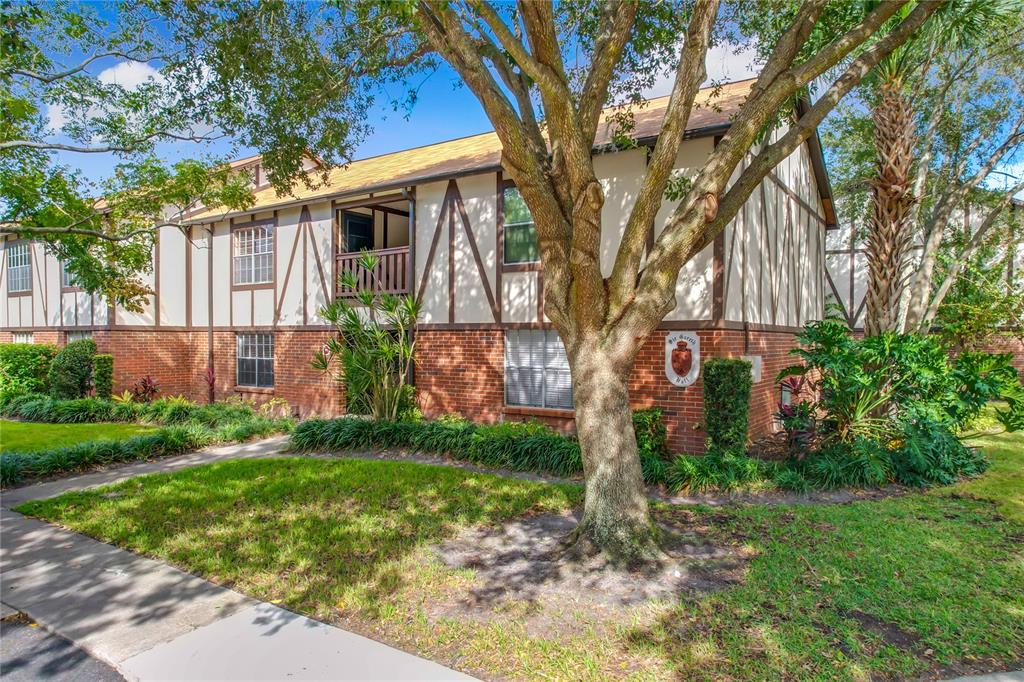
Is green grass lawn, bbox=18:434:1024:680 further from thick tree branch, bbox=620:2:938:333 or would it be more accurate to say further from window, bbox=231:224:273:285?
window, bbox=231:224:273:285

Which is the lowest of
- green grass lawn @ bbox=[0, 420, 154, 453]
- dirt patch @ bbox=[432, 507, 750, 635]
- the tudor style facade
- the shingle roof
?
dirt patch @ bbox=[432, 507, 750, 635]

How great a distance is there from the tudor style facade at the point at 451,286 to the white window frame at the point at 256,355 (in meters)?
0.05

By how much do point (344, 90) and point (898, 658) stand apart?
29.2ft

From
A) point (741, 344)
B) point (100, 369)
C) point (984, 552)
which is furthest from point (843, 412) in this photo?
point (100, 369)

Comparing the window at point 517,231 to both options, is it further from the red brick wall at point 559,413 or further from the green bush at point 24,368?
the green bush at point 24,368

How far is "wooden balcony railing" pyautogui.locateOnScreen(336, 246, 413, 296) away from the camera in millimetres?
13084

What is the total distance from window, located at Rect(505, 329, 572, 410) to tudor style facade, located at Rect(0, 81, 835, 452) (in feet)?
0.10

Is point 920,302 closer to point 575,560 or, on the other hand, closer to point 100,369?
point 575,560

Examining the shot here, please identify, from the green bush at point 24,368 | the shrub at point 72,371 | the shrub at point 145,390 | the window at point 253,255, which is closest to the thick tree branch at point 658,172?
the window at point 253,255

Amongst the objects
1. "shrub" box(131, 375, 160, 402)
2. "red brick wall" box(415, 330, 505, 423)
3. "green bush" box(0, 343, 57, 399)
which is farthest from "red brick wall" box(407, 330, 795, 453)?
"green bush" box(0, 343, 57, 399)

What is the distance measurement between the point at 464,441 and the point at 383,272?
17.4 ft

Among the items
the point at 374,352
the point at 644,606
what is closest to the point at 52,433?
the point at 374,352

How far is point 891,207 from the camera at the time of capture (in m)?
9.98

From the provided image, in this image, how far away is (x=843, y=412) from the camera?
28.2 feet
